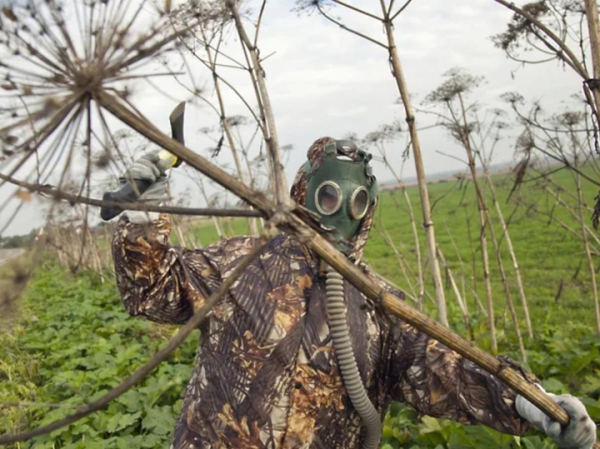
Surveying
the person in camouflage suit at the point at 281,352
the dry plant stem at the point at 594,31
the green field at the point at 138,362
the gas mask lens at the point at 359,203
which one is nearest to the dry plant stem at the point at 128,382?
the green field at the point at 138,362

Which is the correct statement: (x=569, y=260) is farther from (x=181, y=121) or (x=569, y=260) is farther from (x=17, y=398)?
(x=181, y=121)

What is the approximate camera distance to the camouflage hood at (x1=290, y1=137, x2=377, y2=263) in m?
2.34

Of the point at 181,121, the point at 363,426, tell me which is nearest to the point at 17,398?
the point at 363,426

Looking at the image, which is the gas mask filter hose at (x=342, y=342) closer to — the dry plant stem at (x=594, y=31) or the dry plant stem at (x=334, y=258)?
the dry plant stem at (x=334, y=258)

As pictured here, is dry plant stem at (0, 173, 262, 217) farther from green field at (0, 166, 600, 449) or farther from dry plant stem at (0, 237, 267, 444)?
green field at (0, 166, 600, 449)

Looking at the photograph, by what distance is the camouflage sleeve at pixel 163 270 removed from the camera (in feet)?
7.07

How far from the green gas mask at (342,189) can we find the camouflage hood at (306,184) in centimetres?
3

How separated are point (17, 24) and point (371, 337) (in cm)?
169

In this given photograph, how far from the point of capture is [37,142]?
1079 millimetres

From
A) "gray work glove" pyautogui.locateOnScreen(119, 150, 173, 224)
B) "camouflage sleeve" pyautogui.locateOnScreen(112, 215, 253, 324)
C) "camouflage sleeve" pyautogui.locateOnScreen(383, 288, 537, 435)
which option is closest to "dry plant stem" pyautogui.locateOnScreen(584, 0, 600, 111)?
"camouflage sleeve" pyautogui.locateOnScreen(383, 288, 537, 435)

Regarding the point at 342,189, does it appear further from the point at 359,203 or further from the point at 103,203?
the point at 103,203

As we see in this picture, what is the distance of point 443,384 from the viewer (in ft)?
7.32

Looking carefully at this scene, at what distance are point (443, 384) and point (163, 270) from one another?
3.79 ft

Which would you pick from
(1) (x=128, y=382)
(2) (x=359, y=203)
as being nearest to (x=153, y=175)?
(2) (x=359, y=203)
